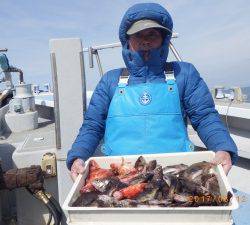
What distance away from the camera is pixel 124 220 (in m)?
1.98

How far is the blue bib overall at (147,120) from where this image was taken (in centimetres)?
299

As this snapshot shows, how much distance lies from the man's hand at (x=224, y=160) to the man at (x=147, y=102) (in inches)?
8.8

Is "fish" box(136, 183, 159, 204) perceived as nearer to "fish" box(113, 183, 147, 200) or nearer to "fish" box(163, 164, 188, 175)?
"fish" box(113, 183, 147, 200)

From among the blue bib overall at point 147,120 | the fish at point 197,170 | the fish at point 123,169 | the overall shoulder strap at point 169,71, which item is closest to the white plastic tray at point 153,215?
the fish at point 197,170

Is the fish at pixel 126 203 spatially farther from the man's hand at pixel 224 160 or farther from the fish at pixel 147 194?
the man's hand at pixel 224 160

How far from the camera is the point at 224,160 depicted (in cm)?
254

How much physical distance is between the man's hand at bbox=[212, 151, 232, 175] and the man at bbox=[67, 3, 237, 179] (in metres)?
0.22

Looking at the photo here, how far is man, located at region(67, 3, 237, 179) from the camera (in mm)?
2990

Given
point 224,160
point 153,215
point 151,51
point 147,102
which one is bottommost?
point 153,215

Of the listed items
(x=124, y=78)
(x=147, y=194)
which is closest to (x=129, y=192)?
(x=147, y=194)

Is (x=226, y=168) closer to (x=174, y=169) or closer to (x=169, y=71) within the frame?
(x=174, y=169)

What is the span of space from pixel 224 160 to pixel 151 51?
3.89 feet

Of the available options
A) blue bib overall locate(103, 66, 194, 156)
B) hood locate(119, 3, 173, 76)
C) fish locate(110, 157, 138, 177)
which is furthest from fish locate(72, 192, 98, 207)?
hood locate(119, 3, 173, 76)

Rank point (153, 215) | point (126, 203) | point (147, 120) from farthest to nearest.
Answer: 1. point (147, 120)
2. point (126, 203)
3. point (153, 215)
